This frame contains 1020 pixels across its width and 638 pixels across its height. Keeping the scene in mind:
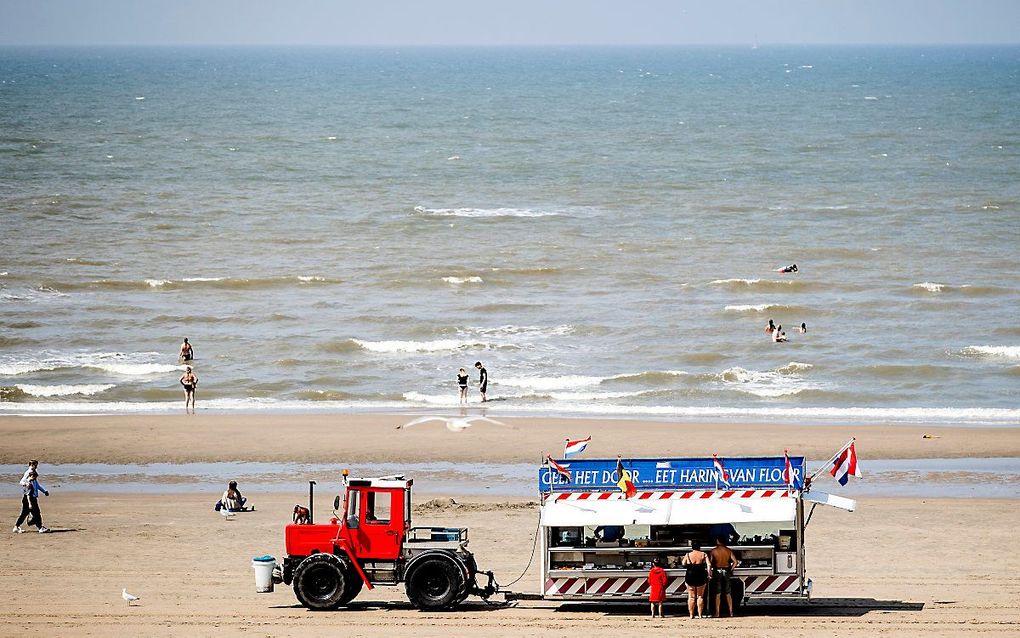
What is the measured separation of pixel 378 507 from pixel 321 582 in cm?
129

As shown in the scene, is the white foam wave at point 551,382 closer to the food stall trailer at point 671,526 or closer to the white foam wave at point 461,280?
the white foam wave at point 461,280

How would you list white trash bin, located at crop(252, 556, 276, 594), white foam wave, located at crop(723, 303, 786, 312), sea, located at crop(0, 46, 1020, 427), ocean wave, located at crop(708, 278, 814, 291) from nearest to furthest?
1. white trash bin, located at crop(252, 556, 276, 594)
2. sea, located at crop(0, 46, 1020, 427)
3. white foam wave, located at crop(723, 303, 786, 312)
4. ocean wave, located at crop(708, 278, 814, 291)

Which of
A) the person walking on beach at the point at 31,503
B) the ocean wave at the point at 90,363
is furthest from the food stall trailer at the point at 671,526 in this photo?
the ocean wave at the point at 90,363

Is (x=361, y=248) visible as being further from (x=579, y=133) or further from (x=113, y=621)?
(x=579, y=133)

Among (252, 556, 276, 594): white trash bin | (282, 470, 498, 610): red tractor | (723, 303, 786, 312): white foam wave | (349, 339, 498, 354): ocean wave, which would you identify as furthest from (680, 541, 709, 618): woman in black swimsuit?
(723, 303, 786, 312): white foam wave

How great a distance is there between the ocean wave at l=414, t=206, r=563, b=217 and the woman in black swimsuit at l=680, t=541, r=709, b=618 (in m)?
51.0

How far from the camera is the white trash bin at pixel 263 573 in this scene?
18578 mm

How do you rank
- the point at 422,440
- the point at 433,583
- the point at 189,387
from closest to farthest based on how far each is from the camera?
the point at 433,583, the point at 422,440, the point at 189,387

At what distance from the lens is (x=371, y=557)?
703 inches

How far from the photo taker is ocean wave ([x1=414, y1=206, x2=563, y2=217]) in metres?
68.0

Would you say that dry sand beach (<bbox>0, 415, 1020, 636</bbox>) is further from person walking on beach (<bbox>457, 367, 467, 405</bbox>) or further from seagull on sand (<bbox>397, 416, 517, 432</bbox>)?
person walking on beach (<bbox>457, 367, 467, 405</bbox>)

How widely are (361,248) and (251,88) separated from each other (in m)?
128

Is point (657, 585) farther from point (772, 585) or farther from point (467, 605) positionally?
point (467, 605)

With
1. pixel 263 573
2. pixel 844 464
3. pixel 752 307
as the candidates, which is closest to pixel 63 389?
pixel 263 573
